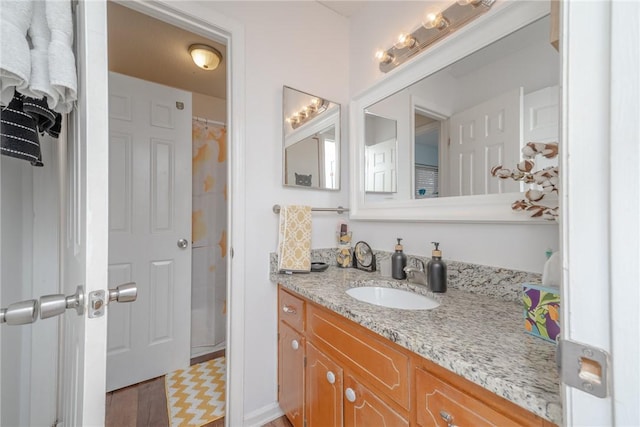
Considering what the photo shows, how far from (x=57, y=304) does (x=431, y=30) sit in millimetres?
1622

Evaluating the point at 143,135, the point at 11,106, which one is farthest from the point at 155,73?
the point at 11,106

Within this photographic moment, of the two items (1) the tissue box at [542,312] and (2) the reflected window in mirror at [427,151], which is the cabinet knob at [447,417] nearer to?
(1) the tissue box at [542,312]

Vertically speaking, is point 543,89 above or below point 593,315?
above

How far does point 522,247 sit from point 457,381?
0.59 meters

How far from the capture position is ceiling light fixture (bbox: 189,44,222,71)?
184cm

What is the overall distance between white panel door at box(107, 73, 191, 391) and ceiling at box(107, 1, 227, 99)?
0.28 metres

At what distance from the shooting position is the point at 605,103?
34 centimetres

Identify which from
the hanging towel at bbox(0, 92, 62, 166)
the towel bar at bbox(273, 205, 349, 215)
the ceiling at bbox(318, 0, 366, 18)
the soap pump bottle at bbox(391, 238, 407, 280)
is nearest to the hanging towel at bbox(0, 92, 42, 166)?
the hanging towel at bbox(0, 92, 62, 166)

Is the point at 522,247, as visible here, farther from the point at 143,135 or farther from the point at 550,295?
the point at 143,135

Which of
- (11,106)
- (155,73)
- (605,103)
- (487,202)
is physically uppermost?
(155,73)

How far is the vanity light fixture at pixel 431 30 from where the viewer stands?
1.09 m

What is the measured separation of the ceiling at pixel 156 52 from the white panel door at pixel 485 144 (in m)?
1.67

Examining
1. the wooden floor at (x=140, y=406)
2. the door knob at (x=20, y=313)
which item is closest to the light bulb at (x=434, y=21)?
the door knob at (x=20, y=313)

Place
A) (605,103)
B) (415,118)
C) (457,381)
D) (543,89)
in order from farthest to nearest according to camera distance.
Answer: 1. (415,118)
2. (543,89)
3. (457,381)
4. (605,103)
